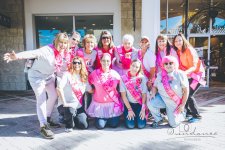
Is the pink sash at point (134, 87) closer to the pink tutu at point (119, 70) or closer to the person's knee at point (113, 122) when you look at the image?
the pink tutu at point (119, 70)

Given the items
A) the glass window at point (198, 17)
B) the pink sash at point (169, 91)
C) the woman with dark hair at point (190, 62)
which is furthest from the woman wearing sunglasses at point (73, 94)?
the glass window at point (198, 17)

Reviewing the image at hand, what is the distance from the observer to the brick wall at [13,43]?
28.7ft

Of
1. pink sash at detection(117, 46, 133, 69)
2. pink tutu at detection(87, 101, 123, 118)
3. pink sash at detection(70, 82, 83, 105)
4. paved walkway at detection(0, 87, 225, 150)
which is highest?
pink sash at detection(117, 46, 133, 69)

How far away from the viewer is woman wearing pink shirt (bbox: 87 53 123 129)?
14.7 feet

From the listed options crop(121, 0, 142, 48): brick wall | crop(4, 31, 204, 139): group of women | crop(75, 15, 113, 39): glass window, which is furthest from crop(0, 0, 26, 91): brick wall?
crop(4, 31, 204, 139): group of women

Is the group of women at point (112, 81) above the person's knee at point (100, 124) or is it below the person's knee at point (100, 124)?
above

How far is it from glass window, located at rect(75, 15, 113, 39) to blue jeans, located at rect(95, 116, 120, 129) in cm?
505

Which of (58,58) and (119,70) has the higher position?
(58,58)

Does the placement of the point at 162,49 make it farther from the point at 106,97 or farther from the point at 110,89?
the point at 106,97

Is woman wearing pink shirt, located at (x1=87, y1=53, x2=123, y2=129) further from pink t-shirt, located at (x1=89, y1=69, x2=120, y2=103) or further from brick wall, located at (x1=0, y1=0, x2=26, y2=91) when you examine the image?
brick wall, located at (x1=0, y1=0, x2=26, y2=91)

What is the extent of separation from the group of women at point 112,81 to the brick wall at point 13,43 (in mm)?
4850

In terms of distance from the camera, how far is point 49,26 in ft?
30.3

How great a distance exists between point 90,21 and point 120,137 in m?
5.92

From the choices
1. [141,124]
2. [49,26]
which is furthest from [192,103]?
[49,26]
